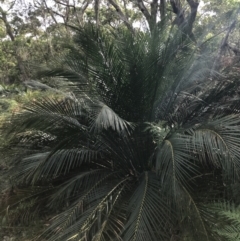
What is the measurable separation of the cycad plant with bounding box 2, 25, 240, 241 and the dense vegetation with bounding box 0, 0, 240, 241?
1cm

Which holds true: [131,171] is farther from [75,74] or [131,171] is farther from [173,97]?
[75,74]

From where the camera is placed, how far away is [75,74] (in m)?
3.95

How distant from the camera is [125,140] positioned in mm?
3736

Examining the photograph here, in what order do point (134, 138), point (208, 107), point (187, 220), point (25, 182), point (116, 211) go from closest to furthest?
1. point (187, 220)
2. point (116, 211)
3. point (134, 138)
4. point (25, 182)
5. point (208, 107)

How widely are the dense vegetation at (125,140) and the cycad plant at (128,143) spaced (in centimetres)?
1

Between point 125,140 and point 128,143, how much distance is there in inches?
2.2

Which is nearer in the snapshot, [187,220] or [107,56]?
[187,220]

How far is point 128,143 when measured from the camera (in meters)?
3.75

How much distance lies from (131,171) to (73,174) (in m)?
0.81

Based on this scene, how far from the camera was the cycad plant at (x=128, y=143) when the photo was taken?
2.94 meters

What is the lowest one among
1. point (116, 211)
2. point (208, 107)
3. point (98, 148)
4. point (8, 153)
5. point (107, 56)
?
point (116, 211)

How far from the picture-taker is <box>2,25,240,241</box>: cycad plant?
9.65 feet

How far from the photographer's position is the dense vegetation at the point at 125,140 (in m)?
2.95

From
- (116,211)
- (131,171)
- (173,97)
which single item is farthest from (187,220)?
(173,97)
